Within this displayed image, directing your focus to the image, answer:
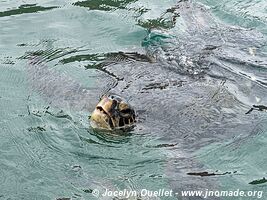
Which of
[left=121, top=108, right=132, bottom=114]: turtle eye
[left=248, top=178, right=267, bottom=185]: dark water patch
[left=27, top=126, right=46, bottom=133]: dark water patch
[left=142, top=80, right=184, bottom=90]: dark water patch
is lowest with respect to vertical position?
[left=248, top=178, right=267, bottom=185]: dark water patch

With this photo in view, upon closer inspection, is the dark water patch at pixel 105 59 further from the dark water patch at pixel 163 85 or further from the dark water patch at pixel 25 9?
the dark water patch at pixel 25 9

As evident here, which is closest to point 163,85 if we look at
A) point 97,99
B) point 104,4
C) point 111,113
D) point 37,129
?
point 97,99

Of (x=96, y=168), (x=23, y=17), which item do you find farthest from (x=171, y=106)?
(x=23, y=17)

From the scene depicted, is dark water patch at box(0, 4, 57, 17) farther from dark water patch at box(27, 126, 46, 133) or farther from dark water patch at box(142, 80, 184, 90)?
dark water patch at box(27, 126, 46, 133)

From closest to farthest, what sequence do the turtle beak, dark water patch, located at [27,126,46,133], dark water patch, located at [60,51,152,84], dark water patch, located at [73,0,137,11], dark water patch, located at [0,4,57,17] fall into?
the turtle beak < dark water patch, located at [27,126,46,133] < dark water patch, located at [60,51,152,84] < dark water patch, located at [0,4,57,17] < dark water patch, located at [73,0,137,11]

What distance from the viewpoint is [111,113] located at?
15.2 ft

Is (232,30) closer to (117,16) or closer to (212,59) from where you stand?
(212,59)

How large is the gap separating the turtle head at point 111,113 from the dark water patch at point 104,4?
127 inches

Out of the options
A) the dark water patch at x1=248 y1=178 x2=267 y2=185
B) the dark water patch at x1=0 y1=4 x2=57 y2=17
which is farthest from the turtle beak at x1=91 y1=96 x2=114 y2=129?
the dark water patch at x1=0 y1=4 x2=57 y2=17

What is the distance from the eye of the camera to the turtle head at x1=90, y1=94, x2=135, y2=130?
15.2 feet

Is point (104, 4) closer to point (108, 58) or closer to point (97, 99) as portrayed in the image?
point (108, 58)

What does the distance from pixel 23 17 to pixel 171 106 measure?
3050 millimetres

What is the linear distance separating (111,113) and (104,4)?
3506 mm

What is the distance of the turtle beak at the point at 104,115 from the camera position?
15.2ft
